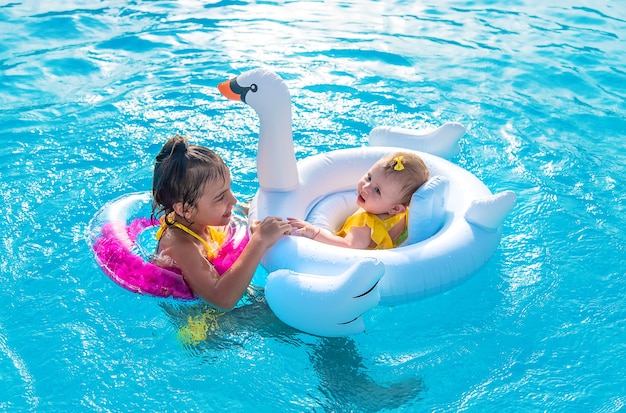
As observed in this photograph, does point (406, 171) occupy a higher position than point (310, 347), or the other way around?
point (406, 171)

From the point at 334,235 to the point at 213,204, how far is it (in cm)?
76

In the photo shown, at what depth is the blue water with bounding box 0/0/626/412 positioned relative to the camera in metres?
3.46

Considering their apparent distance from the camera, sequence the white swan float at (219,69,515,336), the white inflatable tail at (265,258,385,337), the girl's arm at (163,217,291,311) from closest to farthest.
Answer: the white inflatable tail at (265,258,385,337)
the white swan float at (219,69,515,336)
the girl's arm at (163,217,291,311)

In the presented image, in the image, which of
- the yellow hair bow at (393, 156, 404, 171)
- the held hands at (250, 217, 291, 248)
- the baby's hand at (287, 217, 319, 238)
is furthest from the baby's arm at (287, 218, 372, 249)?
the yellow hair bow at (393, 156, 404, 171)

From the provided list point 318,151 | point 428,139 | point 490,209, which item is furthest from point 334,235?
point 318,151

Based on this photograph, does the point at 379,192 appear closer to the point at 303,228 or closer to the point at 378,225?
the point at 378,225

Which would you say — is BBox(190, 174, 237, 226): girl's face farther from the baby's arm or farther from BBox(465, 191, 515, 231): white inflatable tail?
BBox(465, 191, 515, 231): white inflatable tail

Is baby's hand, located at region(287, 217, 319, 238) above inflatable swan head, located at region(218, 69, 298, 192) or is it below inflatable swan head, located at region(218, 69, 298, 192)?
below

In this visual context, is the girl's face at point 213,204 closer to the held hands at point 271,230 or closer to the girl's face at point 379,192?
the held hands at point 271,230

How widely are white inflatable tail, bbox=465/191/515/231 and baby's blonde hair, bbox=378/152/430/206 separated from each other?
1.08 ft

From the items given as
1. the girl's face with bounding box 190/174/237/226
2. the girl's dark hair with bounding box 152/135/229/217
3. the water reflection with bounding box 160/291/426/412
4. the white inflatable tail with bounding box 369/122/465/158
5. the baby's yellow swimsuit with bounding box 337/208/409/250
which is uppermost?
the girl's dark hair with bounding box 152/135/229/217

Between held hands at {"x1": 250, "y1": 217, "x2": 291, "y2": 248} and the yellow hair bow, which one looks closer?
held hands at {"x1": 250, "y1": 217, "x2": 291, "y2": 248}

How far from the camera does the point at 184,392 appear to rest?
339 centimetres

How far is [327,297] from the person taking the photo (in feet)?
10.6
